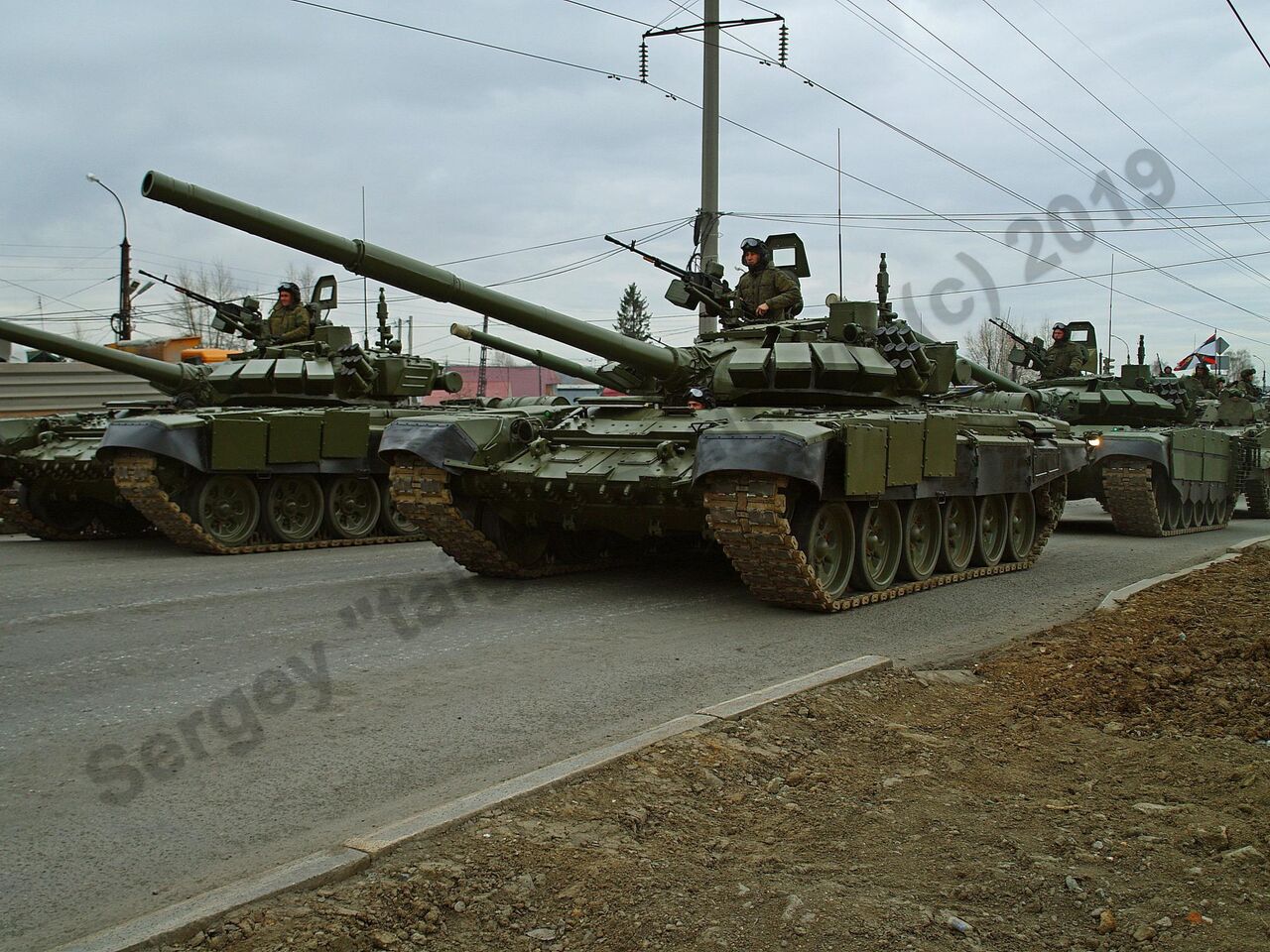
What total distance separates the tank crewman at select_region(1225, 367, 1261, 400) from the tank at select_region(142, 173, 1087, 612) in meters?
12.7

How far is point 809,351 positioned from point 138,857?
788 cm

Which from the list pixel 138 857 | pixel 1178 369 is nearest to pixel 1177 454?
pixel 1178 369

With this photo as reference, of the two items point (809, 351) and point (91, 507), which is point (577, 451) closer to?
point (809, 351)

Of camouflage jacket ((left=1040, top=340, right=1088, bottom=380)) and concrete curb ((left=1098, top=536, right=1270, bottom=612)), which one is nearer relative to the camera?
concrete curb ((left=1098, top=536, right=1270, bottom=612))

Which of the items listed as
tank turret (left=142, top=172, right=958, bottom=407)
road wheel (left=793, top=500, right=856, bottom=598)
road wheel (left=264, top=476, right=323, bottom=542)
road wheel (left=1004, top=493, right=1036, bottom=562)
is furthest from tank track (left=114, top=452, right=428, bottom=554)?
road wheel (left=1004, top=493, right=1036, bottom=562)

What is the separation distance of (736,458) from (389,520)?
8404 mm

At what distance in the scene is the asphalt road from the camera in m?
4.50

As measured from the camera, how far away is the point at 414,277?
929 cm

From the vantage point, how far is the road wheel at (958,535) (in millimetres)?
11992

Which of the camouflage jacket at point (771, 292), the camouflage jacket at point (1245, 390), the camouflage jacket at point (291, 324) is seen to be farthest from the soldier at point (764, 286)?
the camouflage jacket at point (1245, 390)

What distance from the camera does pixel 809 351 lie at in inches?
434

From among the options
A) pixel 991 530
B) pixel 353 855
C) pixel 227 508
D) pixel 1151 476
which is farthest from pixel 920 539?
pixel 353 855

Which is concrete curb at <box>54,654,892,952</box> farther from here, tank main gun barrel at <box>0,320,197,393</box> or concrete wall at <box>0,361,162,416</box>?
concrete wall at <box>0,361,162,416</box>

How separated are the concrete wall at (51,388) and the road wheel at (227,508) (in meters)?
13.9
